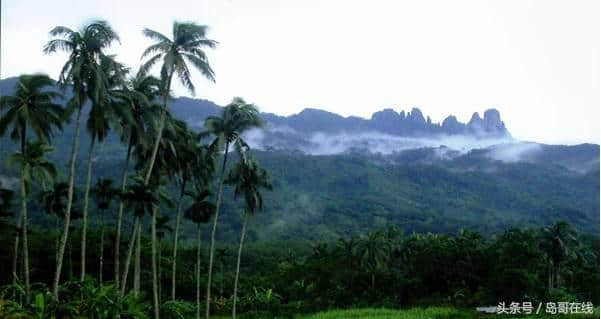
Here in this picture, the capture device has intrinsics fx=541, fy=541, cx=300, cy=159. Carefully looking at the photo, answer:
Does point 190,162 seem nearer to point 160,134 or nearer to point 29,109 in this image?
point 160,134

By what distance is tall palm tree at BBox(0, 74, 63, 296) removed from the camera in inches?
1099

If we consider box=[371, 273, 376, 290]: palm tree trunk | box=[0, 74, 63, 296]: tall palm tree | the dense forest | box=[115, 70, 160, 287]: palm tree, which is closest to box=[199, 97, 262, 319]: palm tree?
the dense forest

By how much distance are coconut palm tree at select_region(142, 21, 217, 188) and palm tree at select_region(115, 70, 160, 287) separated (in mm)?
608

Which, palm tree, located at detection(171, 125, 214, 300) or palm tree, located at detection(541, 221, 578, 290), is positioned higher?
palm tree, located at detection(171, 125, 214, 300)

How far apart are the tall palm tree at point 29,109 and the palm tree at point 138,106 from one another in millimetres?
3345

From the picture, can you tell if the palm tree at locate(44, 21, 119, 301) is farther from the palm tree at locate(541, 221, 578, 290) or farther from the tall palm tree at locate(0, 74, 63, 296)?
the palm tree at locate(541, 221, 578, 290)

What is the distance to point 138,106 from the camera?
98.6ft

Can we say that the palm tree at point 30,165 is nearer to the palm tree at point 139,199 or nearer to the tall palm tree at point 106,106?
the tall palm tree at point 106,106

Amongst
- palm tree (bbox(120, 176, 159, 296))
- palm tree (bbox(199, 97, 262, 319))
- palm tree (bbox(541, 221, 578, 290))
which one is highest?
palm tree (bbox(199, 97, 262, 319))

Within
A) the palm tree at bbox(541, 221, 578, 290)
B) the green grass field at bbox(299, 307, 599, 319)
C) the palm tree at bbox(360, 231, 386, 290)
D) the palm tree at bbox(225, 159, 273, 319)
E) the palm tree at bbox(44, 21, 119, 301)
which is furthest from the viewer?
the palm tree at bbox(360, 231, 386, 290)

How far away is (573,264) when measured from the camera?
6962 cm

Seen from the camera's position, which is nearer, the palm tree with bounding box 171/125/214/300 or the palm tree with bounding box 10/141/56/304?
the palm tree with bounding box 10/141/56/304

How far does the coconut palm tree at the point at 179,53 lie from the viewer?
30141mm

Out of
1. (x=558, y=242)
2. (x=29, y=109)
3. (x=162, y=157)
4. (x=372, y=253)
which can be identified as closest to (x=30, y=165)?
(x=29, y=109)
